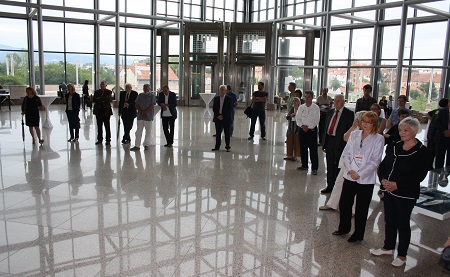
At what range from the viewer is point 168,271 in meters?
3.37

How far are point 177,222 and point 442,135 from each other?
527cm

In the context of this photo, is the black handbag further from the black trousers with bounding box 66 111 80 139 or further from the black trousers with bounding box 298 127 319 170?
the black trousers with bounding box 66 111 80 139

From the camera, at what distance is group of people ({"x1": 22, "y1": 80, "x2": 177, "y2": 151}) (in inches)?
344

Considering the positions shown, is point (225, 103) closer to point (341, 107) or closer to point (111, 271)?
point (341, 107)

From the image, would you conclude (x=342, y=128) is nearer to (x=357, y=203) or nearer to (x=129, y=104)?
(x=357, y=203)

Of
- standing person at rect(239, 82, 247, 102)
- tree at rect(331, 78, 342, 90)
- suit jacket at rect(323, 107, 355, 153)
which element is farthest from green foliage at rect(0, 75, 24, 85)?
suit jacket at rect(323, 107, 355, 153)

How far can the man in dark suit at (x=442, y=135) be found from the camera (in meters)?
6.80

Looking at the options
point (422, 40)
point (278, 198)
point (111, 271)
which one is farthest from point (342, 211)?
point (422, 40)

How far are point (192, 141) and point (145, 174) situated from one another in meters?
3.48

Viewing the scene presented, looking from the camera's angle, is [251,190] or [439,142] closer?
[251,190]

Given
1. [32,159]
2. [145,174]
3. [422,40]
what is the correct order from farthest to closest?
[422,40] < [32,159] < [145,174]

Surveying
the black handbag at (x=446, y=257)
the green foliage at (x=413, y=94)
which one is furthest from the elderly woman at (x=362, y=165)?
the green foliage at (x=413, y=94)

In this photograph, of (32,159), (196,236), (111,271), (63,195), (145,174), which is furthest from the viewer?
(32,159)

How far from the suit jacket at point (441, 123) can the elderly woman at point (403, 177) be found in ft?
13.0
